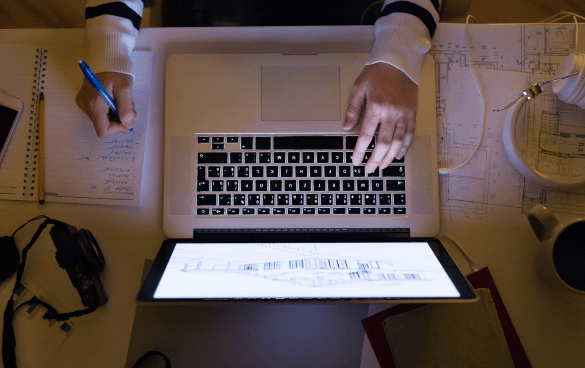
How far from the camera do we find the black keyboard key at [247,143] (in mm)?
674

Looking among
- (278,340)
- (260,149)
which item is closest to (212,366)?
(278,340)

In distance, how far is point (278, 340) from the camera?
2.21 feet

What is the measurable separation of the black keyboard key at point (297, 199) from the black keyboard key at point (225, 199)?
0.43 feet

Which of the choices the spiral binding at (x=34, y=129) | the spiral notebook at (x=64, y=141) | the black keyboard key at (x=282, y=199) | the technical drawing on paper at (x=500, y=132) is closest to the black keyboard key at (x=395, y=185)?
the technical drawing on paper at (x=500, y=132)

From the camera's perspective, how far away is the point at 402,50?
26.5 inches

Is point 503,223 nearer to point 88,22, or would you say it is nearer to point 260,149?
point 260,149

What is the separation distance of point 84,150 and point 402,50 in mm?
733

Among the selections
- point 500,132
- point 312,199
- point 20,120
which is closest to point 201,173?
point 312,199

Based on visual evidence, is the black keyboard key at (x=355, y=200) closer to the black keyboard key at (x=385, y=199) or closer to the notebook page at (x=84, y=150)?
the black keyboard key at (x=385, y=199)

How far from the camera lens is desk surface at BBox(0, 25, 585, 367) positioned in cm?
66

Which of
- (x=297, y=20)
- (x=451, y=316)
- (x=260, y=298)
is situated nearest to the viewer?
(x=260, y=298)

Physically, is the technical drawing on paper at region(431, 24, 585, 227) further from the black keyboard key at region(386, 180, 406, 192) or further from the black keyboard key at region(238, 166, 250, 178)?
the black keyboard key at region(238, 166, 250, 178)

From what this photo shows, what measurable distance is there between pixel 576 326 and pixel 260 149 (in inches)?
29.6

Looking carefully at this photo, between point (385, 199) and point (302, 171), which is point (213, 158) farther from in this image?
point (385, 199)
